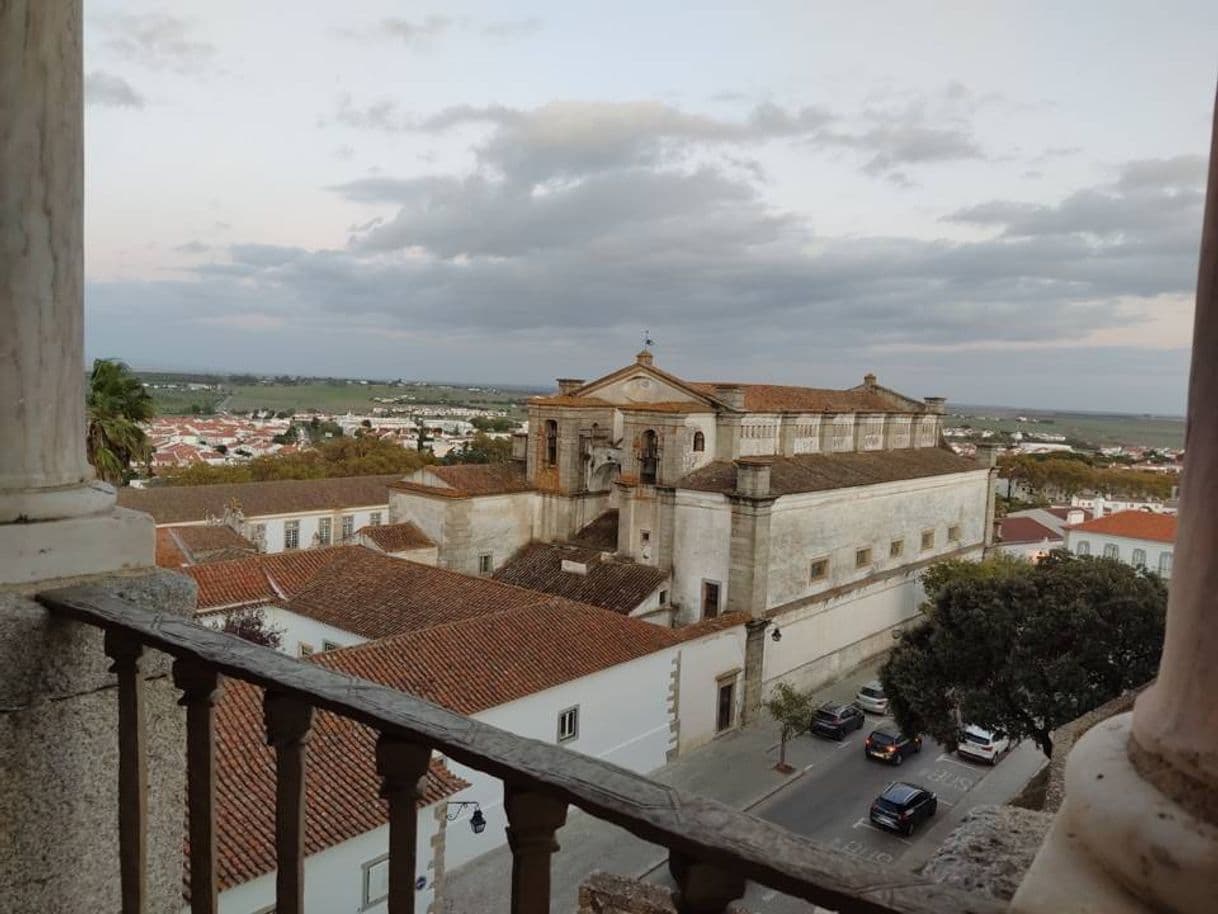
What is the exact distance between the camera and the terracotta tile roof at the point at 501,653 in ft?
42.3

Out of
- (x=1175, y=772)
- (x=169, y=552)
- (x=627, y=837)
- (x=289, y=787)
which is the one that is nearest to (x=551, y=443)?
(x=169, y=552)

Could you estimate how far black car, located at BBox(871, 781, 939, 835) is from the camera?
1552cm

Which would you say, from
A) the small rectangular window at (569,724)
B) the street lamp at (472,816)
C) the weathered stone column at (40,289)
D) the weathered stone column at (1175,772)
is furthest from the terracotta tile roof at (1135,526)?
the weathered stone column at (40,289)

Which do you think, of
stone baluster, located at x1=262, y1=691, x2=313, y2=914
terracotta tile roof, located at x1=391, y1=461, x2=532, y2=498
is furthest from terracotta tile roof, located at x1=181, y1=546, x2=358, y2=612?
stone baluster, located at x1=262, y1=691, x2=313, y2=914

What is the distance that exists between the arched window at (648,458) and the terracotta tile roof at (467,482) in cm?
393

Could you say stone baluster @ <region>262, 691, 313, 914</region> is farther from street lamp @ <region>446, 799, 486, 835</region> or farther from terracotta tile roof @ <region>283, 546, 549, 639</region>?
terracotta tile roof @ <region>283, 546, 549, 639</region>

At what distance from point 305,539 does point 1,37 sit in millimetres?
36265

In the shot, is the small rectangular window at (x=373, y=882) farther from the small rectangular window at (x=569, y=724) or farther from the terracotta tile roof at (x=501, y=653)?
the small rectangular window at (x=569, y=724)

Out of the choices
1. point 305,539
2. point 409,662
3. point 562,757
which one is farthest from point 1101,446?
point 562,757

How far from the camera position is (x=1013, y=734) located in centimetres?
1697

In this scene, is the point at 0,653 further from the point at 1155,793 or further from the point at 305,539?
the point at 305,539

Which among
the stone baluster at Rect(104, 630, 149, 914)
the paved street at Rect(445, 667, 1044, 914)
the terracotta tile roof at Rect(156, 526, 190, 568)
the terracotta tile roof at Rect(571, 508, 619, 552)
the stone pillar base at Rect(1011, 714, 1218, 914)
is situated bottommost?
the paved street at Rect(445, 667, 1044, 914)

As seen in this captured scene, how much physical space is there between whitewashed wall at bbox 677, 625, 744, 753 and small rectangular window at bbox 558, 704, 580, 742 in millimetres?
3728

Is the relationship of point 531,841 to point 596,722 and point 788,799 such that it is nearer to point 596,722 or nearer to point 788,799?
point 596,722
